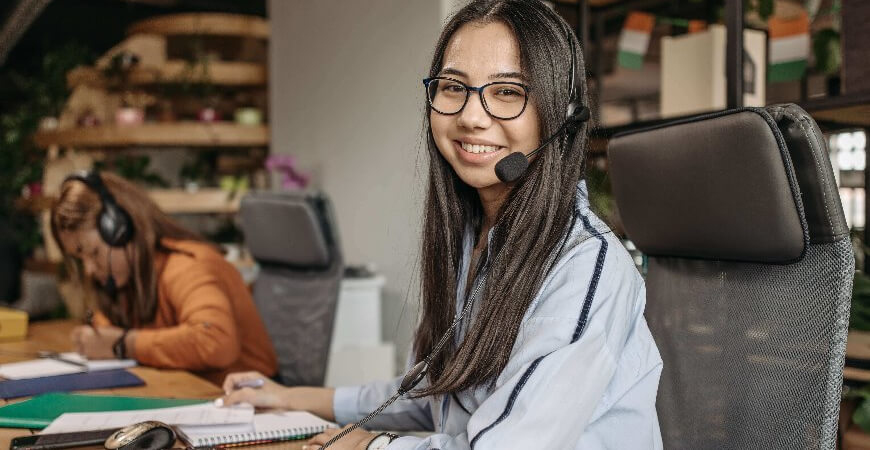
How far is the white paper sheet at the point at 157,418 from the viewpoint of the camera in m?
1.22

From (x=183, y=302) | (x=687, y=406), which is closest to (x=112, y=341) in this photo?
(x=183, y=302)

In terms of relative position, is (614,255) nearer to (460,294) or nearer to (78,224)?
(460,294)

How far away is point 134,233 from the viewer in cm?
198

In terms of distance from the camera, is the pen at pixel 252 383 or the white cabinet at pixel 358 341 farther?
the white cabinet at pixel 358 341

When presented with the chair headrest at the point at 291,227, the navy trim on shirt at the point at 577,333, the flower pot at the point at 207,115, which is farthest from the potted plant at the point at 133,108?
the navy trim on shirt at the point at 577,333

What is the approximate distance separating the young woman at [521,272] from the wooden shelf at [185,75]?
143 inches

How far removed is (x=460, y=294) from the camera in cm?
110

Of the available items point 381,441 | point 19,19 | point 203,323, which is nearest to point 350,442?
point 381,441

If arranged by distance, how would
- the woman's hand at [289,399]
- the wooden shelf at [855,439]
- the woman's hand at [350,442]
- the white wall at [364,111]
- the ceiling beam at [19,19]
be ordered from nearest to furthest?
the woman's hand at [350,442] → the woman's hand at [289,399] → the wooden shelf at [855,439] → the white wall at [364,111] → the ceiling beam at [19,19]

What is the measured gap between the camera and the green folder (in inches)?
49.4

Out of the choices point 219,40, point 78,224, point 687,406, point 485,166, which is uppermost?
point 219,40

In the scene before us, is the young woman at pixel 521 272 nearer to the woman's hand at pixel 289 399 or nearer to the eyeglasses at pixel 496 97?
the eyeglasses at pixel 496 97

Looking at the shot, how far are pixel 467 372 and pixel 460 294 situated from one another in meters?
0.18

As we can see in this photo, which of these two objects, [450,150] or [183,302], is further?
[183,302]
